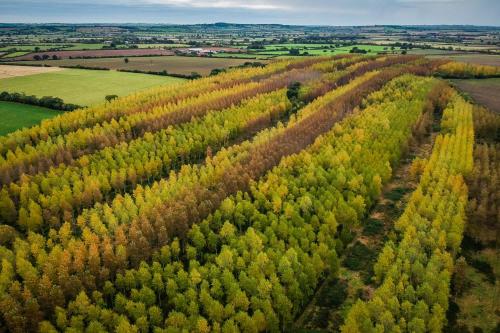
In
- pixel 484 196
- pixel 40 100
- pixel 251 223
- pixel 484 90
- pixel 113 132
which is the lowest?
pixel 251 223

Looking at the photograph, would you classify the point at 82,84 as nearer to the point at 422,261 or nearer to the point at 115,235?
the point at 115,235

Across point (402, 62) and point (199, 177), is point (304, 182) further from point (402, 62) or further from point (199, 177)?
point (402, 62)

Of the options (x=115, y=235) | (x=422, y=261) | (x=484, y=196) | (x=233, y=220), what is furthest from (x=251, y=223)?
(x=484, y=196)

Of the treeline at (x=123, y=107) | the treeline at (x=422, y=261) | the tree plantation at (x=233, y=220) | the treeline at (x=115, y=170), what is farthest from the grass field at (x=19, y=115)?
the treeline at (x=422, y=261)

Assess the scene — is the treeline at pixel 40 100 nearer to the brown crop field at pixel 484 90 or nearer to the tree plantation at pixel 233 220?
the tree plantation at pixel 233 220

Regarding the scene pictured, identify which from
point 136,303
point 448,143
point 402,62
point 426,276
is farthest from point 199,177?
point 402,62

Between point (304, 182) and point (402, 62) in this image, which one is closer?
point (304, 182)
